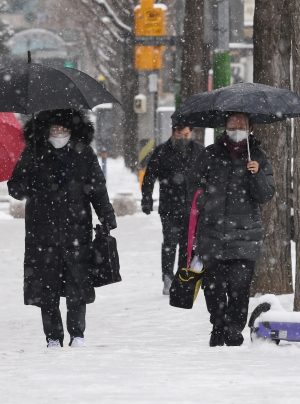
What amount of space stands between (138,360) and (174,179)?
13.8 feet

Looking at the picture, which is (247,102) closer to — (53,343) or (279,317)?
(279,317)

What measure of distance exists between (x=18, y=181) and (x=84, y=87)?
74cm

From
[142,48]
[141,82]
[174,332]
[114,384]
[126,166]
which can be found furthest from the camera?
[126,166]

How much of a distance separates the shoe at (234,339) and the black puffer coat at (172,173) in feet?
10.6

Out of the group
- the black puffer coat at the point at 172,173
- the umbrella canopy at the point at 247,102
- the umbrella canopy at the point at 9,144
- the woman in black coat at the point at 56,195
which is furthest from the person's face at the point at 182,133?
the woman in black coat at the point at 56,195

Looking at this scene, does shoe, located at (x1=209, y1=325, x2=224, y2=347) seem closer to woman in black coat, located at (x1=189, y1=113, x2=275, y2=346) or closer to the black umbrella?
woman in black coat, located at (x1=189, y1=113, x2=275, y2=346)

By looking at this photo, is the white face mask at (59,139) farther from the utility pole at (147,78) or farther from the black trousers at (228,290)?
the utility pole at (147,78)

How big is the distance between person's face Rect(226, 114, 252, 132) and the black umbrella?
77 cm

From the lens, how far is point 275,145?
10.5 metres

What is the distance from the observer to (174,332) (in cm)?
938

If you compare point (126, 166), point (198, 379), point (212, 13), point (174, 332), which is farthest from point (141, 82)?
point (198, 379)

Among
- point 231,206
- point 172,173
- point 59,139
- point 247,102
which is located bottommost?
point 172,173

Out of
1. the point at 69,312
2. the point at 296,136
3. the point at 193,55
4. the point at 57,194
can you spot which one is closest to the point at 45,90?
the point at 57,194

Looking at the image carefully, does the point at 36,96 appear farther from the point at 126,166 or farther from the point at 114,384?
the point at 126,166
